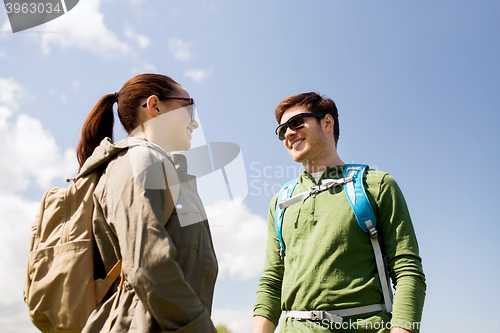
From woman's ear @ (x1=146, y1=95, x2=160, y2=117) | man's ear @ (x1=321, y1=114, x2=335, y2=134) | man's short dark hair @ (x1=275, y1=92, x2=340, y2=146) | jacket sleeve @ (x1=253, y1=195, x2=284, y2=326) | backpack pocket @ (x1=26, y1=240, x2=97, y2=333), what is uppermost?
man's short dark hair @ (x1=275, y1=92, x2=340, y2=146)

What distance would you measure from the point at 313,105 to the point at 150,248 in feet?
9.94

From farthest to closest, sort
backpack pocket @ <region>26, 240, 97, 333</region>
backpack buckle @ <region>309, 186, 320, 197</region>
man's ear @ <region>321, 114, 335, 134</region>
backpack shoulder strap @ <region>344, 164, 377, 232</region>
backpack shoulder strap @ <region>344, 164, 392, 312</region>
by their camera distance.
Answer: man's ear @ <region>321, 114, 335, 134</region> < backpack buckle @ <region>309, 186, 320, 197</region> < backpack shoulder strap @ <region>344, 164, 377, 232</region> < backpack shoulder strap @ <region>344, 164, 392, 312</region> < backpack pocket @ <region>26, 240, 97, 333</region>

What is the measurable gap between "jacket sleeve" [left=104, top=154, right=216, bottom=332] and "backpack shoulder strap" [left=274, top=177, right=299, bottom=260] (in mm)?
1984

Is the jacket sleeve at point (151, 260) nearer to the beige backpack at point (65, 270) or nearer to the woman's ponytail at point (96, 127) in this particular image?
the beige backpack at point (65, 270)

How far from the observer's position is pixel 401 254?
9.80ft

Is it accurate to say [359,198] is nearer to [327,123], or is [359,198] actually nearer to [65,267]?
[327,123]

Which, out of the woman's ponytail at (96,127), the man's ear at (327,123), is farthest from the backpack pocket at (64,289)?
the man's ear at (327,123)

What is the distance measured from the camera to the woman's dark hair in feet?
8.64

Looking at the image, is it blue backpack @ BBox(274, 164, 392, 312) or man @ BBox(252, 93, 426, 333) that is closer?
man @ BBox(252, 93, 426, 333)

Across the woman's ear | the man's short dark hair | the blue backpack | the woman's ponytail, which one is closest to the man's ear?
the man's short dark hair

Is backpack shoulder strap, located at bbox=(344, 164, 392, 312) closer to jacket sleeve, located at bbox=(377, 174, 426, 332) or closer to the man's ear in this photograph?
jacket sleeve, located at bbox=(377, 174, 426, 332)

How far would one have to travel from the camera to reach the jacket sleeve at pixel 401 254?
278cm

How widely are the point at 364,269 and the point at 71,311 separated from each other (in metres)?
2.22

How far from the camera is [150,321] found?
67.9 inches
